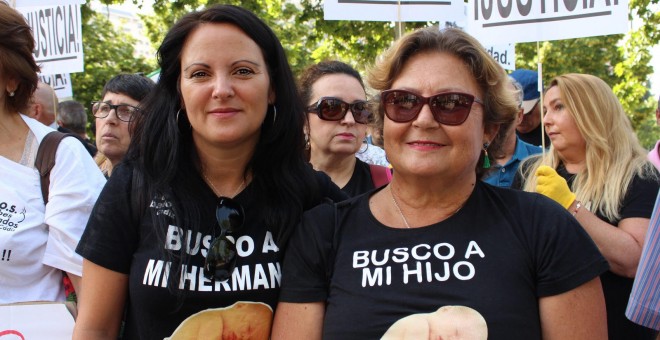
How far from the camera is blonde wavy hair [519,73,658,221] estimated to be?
3.37m

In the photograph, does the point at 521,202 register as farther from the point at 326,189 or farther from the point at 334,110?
the point at 334,110

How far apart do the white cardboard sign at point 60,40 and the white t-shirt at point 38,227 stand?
4389 millimetres

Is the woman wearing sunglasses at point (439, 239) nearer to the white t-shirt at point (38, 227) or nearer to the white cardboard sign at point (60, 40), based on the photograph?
the white t-shirt at point (38, 227)

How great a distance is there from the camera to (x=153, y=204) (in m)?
2.39

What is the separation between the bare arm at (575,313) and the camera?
2061 millimetres

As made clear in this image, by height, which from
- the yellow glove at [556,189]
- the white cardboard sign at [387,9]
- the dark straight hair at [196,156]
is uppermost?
the white cardboard sign at [387,9]

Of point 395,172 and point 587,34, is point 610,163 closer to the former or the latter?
point 395,172

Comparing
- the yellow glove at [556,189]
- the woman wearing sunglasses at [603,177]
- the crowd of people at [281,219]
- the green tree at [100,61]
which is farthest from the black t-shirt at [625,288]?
the green tree at [100,61]

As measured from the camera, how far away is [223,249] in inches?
92.1

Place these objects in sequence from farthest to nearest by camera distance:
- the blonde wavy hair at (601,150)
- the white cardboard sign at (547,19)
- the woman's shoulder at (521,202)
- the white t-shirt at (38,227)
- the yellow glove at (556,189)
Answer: the white cardboard sign at (547,19), the blonde wavy hair at (601,150), the yellow glove at (556,189), the white t-shirt at (38,227), the woman's shoulder at (521,202)

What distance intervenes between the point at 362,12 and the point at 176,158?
3.51m

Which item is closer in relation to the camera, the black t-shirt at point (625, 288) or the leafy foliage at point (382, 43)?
the black t-shirt at point (625, 288)

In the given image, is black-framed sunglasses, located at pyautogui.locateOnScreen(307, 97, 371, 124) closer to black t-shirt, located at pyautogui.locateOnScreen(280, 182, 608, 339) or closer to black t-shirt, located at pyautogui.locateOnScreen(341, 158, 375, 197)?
black t-shirt, located at pyautogui.locateOnScreen(341, 158, 375, 197)

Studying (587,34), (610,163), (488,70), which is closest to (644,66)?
(587,34)
